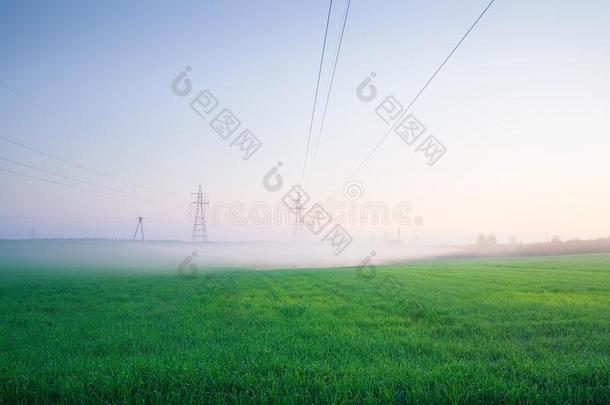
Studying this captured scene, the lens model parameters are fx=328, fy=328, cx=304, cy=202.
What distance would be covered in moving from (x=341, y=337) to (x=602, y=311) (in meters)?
9.04

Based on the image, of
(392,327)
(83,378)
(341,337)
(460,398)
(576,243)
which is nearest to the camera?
(460,398)

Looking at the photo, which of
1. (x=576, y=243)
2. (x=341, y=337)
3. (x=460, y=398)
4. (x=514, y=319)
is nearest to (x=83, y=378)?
(x=341, y=337)

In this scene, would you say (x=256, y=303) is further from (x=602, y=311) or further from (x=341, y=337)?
(x=602, y=311)

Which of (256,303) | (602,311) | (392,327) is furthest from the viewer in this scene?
(256,303)

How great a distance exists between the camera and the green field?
4.68m

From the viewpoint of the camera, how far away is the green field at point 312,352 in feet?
15.4

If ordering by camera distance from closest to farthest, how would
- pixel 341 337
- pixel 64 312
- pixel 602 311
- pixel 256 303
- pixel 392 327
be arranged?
1. pixel 341 337
2. pixel 392 327
3. pixel 602 311
4. pixel 64 312
5. pixel 256 303

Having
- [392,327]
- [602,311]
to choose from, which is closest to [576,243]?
[602,311]

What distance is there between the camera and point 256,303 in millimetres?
12766

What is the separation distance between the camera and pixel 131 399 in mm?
4582

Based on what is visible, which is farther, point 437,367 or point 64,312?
point 64,312

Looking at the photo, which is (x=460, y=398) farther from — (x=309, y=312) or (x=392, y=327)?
(x=309, y=312)

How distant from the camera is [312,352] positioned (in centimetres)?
642

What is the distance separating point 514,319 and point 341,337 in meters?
5.46
